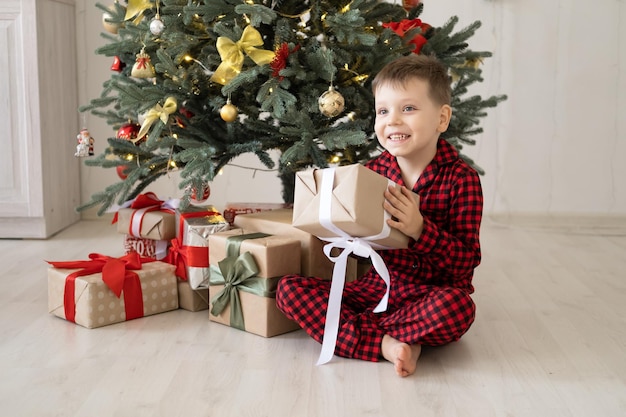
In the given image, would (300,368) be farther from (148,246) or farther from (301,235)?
(148,246)

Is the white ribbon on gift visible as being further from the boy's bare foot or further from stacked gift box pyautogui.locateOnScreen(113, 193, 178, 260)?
stacked gift box pyautogui.locateOnScreen(113, 193, 178, 260)

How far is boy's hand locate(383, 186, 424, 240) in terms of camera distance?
1.67m

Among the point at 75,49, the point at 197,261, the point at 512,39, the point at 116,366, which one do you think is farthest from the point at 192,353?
the point at 512,39

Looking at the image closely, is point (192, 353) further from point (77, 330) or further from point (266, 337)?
point (77, 330)

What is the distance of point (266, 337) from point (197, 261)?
31 centimetres

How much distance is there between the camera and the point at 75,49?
346 centimetres

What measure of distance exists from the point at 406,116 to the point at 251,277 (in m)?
0.55

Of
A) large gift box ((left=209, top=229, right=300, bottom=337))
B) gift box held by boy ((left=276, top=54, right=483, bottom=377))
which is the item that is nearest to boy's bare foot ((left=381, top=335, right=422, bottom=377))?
gift box held by boy ((left=276, top=54, right=483, bottom=377))

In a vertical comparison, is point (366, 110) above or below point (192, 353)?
above

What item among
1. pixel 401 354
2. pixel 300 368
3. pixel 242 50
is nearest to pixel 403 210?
pixel 401 354

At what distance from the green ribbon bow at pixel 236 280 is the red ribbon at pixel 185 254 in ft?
0.24

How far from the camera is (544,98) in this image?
3508 millimetres

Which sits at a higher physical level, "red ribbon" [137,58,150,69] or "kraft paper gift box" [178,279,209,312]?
"red ribbon" [137,58,150,69]

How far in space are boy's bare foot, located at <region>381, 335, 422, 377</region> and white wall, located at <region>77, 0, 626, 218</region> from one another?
1952 mm
